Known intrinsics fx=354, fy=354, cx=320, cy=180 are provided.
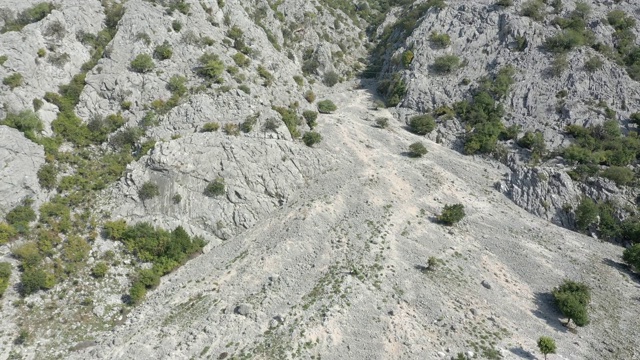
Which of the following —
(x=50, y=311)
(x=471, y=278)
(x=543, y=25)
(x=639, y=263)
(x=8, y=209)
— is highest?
(x=543, y=25)

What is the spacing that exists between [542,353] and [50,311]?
1363 inches

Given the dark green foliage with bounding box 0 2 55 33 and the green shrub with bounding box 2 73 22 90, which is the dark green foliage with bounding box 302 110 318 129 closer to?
the green shrub with bounding box 2 73 22 90

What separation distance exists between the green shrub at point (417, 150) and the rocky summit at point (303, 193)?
30 centimetres

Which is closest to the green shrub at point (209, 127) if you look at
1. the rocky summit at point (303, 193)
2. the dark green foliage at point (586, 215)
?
the rocky summit at point (303, 193)

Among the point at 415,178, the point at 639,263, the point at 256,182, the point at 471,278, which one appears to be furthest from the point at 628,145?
the point at 256,182

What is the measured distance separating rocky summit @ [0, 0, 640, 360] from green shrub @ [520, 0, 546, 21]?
0.50 meters

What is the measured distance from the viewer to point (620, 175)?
3991 cm

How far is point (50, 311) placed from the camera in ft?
85.2

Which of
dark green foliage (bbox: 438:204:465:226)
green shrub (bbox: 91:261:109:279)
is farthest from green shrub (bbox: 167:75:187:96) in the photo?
dark green foliage (bbox: 438:204:465:226)

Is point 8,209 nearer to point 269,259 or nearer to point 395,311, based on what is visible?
point 269,259

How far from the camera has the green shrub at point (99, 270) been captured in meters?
28.7

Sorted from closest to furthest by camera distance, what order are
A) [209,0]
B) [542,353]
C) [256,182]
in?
[542,353], [256,182], [209,0]

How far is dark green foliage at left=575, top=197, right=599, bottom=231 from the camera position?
123ft

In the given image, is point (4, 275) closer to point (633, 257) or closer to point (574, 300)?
point (574, 300)
